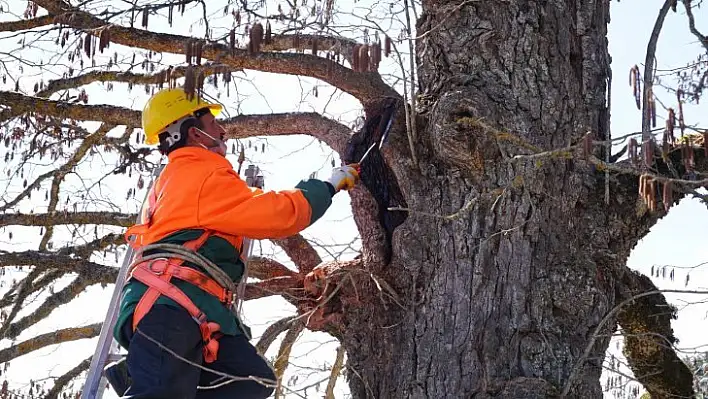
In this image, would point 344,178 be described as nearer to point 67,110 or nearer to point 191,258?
point 191,258

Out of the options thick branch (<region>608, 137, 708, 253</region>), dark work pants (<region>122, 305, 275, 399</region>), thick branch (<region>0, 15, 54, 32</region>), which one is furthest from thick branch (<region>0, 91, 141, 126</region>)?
thick branch (<region>608, 137, 708, 253</region>)

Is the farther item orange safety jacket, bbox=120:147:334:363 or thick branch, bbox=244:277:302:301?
thick branch, bbox=244:277:302:301

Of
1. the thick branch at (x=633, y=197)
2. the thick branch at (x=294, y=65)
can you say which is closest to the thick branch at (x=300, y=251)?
the thick branch at (x=294, y=65)

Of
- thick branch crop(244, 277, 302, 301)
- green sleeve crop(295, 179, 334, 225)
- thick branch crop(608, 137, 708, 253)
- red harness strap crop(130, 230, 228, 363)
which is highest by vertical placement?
thick branch crop(608, 137, 708, 253)

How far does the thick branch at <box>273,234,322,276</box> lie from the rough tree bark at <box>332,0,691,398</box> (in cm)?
61

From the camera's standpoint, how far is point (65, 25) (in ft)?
14.5

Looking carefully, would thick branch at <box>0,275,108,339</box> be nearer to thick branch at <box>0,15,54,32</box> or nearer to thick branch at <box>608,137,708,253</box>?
thick branch at <box>0,15,54,32</box>

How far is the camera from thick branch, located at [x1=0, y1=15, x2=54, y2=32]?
492cm

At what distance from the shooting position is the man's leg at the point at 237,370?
3.93m

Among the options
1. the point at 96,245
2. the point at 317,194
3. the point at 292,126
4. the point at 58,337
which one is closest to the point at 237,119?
the point at 292,126

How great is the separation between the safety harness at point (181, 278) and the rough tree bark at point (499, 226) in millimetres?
656

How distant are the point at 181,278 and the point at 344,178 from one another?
0.80m

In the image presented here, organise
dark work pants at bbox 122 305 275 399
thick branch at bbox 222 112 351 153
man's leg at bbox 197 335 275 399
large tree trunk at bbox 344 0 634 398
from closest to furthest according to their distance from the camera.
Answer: dark work pants at bbox 122 305 275 399
large tree trunk at bbox 344 0 634 398
man's leg at bbox 197 335 275 399
thick branch at bbox 222 112 351 153

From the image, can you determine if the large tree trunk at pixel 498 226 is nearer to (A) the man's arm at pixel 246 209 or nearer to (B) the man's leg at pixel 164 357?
(A) the man's arm at pixel 246 209
